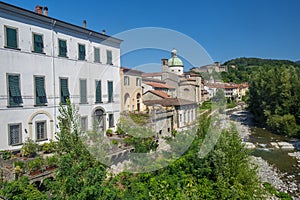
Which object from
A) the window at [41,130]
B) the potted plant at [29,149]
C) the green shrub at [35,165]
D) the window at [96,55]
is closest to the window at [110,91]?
the window at [96,55]

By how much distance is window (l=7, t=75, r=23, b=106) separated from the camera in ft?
39.0

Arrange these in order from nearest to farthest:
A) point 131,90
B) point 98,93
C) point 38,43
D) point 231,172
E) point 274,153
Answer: point 231,172, point 38,43, point 98,93, point 274,153, point 131,90

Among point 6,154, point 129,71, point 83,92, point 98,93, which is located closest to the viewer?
point 6,154

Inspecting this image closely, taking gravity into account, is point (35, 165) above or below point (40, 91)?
below

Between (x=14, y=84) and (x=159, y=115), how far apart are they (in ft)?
35.0

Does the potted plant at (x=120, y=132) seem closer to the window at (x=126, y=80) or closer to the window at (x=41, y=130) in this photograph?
the window at (x=126, y=80)

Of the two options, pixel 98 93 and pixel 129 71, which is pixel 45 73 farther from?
pixel 129 71

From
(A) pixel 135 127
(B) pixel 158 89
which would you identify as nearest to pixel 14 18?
(A) pixel 135 127

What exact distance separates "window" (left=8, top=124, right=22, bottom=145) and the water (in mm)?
16148

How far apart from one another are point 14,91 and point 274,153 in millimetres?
20245

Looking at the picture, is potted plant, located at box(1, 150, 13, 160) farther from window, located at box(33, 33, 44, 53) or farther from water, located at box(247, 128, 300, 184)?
water, located at box(247, 128, 300, 184)

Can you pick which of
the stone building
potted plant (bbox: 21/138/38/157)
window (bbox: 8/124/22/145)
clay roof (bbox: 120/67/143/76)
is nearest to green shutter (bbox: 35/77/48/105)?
window (bbox: 8/124/22/145)

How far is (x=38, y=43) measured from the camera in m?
13.2

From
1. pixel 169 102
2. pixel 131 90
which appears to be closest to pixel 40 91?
pixel 131 90
